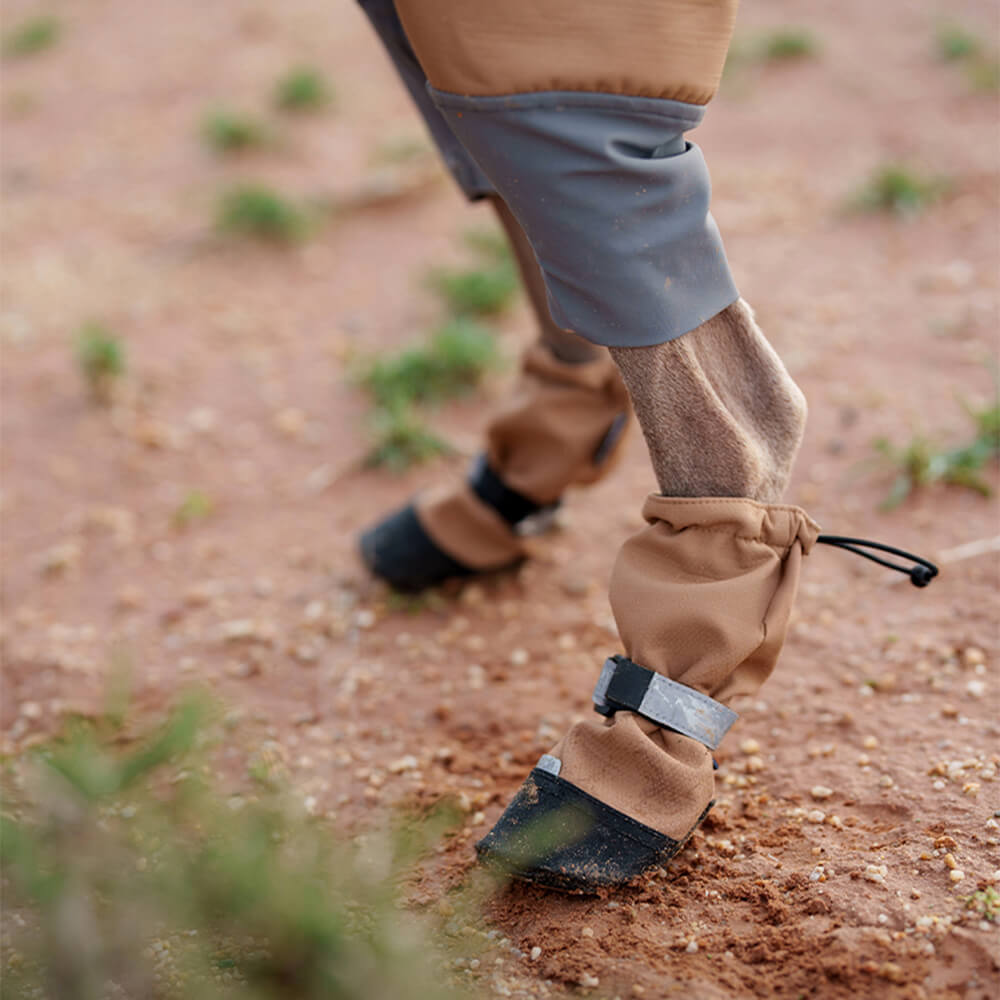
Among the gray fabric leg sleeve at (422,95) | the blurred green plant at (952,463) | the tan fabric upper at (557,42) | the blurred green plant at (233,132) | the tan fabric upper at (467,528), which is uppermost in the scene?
the tan fabric upper at (557,42)

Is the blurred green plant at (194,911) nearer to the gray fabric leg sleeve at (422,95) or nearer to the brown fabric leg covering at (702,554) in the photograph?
the brown fabric leg covering at (702,554)

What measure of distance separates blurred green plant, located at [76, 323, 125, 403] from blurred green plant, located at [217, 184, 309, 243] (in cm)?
87

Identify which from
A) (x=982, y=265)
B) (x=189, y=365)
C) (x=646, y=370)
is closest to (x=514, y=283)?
(x=189, y=365)

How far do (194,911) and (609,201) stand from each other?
A: 2.54 feet

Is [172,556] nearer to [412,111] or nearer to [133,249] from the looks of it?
[133,249]

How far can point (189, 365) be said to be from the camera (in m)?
2.90

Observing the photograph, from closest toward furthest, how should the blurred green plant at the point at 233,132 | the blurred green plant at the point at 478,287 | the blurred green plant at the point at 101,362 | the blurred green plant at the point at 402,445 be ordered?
the blurred green plant at the point at 402,445 → the blurred green plant at the point at 101,362 → the blurred green plant at the point at 478,287 → the blurred green plant at the point at 233,132

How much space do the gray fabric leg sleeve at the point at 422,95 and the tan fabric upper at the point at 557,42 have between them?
1.32 feet

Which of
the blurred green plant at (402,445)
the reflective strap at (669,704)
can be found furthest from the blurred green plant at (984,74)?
the reflective strap at (669,704)

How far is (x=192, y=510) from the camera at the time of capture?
7.75 feet

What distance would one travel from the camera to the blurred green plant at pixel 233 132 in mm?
3934

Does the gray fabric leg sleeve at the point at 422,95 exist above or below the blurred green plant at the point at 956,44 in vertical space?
above

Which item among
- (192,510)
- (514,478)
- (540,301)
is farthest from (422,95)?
(192,510)

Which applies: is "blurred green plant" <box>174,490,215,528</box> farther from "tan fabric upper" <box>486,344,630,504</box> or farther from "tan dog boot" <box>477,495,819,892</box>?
"tan dog boot" <box>477,495,819,892</box>
